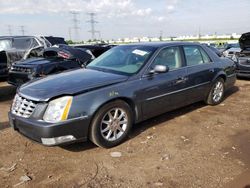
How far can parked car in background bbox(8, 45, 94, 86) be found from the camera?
7.37 meters

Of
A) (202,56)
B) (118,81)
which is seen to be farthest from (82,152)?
(202,56)

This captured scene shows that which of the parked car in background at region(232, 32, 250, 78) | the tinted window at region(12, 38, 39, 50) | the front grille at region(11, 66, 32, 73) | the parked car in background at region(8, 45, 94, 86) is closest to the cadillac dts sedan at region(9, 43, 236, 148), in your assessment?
the parked car in background at region(8, 45, 94, 86)

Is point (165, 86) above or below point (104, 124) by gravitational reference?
above

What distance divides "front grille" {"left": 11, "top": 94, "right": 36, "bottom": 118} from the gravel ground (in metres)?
0.60

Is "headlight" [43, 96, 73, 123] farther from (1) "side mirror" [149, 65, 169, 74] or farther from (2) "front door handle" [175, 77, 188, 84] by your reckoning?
(2) "front door handle" [175, 77, 188, 84]

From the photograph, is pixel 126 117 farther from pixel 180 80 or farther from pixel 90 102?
pixel 180 80

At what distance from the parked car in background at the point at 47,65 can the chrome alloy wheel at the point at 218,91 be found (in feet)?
10.2

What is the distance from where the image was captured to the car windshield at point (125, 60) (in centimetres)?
494

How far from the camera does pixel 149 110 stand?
492 cm

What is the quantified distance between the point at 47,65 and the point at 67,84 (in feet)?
11.5

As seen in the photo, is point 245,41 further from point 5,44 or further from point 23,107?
point 5,44

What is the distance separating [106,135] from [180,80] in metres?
1.92

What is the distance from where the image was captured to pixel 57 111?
3.84 m

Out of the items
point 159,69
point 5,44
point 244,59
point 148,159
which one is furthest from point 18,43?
point 148,159
